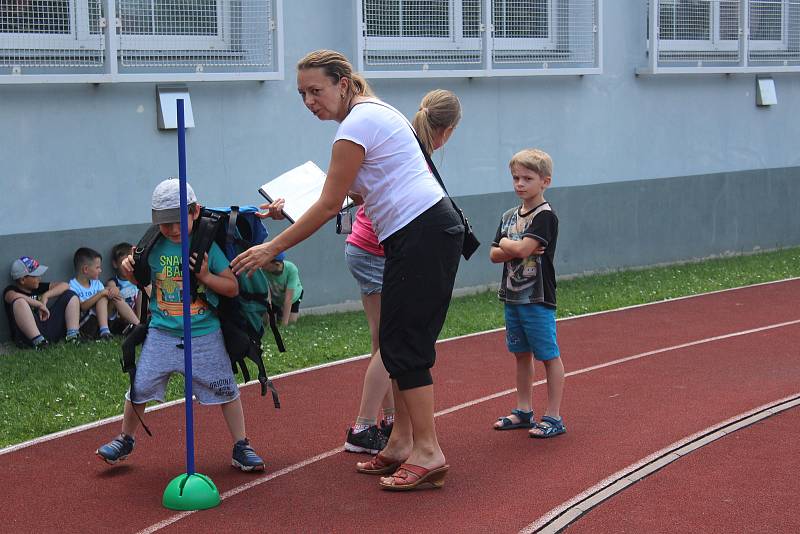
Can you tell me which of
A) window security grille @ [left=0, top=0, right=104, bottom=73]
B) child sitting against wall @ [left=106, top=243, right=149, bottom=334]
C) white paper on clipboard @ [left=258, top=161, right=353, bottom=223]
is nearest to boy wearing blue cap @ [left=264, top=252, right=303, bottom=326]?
child sitting against wall @ [left=106, top=243, right=149, bottom=334]

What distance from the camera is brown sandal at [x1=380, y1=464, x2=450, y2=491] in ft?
19.4

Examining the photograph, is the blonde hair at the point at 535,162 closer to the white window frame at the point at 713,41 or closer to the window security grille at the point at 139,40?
the window security grille at the point at 139,40

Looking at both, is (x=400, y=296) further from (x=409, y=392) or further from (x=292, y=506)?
(x=292, y=506)

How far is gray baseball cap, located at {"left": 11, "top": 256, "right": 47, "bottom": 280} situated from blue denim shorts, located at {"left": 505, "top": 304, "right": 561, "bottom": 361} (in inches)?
209

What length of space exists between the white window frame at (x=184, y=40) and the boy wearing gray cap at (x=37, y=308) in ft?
7.50

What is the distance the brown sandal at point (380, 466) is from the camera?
6.28m

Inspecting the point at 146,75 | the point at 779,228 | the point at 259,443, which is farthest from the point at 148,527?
the point at 779,228

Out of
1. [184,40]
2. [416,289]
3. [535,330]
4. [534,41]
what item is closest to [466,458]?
[535,330]

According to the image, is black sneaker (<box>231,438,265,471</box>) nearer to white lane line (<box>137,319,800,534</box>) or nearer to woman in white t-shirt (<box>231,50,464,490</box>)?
white lane line (<box>137,319,800,534</box>)

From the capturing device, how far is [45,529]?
550 centimetres

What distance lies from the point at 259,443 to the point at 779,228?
508 inches

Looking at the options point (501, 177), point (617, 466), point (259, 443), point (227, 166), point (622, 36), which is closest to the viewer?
point (617, 466)

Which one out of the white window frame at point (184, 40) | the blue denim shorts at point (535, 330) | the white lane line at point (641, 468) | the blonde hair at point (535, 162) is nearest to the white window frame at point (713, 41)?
the white window frame at point (184, 40)

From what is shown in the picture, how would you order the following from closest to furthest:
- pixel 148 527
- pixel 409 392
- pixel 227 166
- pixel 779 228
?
pixel 148 527
pixel 409 392
pixel 227 166
pixel 779 228
